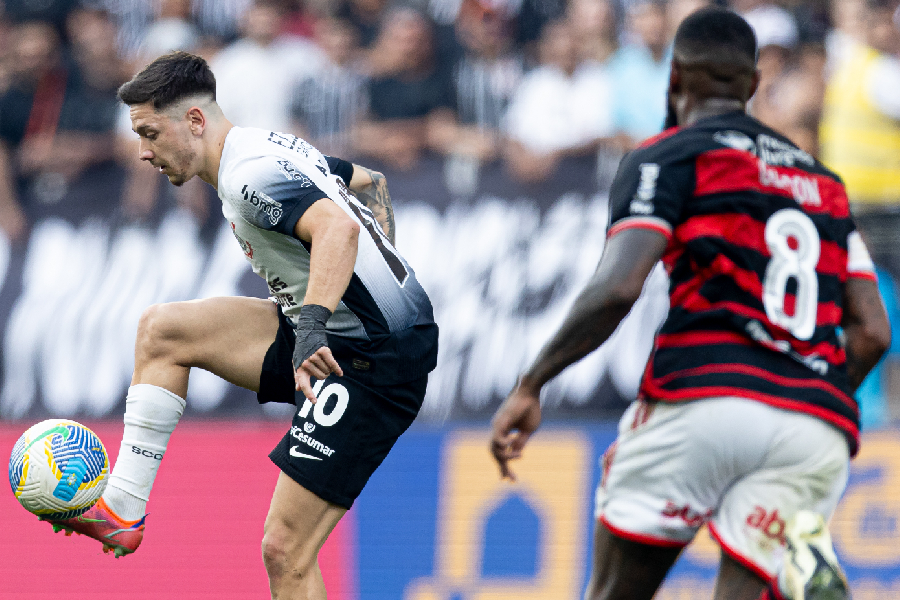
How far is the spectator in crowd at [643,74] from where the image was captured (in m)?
8.80

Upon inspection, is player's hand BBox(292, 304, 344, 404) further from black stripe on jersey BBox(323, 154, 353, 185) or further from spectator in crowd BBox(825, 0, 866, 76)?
spectator in crowd BBox(825, 0, 866, 76)

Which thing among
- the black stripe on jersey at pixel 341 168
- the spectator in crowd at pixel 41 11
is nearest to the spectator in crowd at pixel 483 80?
the spectator in crowd at pixel 41 11

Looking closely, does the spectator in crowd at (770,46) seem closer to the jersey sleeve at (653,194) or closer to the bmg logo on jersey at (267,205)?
the jersey sleeve at (653,194)

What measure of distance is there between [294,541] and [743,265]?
2.02 metres

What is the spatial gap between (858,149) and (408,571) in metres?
4.40

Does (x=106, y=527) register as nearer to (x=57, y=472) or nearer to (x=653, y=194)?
(x=57, y=472)

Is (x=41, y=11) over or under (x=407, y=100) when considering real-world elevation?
over

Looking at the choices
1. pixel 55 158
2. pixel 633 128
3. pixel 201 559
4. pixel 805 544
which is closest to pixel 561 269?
pixel 633 128

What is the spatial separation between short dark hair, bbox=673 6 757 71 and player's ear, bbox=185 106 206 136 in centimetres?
185

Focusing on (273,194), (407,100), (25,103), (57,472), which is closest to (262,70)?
(407,100)

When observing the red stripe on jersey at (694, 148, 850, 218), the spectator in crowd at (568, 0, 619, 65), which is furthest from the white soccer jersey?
the spectator in crowd at (568, 0, 619, 65)

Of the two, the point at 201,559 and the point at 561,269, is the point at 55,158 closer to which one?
the point at 201,559

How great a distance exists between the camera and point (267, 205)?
4.27 m

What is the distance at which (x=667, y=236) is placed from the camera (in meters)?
3.79
